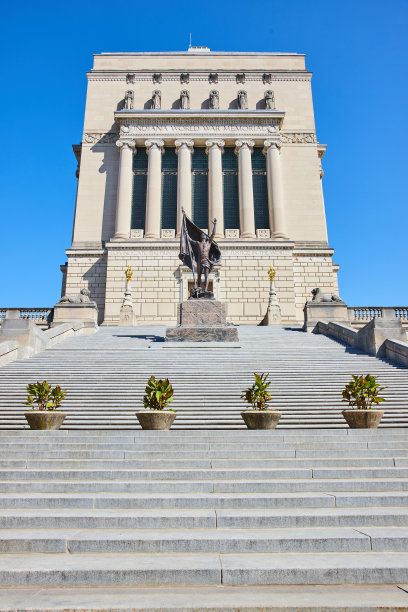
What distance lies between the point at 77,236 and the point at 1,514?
3334cm

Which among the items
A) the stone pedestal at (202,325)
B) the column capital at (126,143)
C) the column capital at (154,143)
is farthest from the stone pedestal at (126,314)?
the column capital at (154,143)

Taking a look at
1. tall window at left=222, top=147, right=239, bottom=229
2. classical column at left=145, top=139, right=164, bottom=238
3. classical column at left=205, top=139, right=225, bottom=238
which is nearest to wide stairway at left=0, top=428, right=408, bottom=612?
classical column at left=145, top=139, right=164, bottom=238

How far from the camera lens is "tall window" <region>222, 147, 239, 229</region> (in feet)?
124

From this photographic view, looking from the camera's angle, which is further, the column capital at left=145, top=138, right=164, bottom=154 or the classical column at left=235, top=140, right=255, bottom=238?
the column capital at left=145, top=138, right=164, bottom=154

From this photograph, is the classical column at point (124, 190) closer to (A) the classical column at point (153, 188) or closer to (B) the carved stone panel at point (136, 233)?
(B) the carved stone panel at point (136, 233)

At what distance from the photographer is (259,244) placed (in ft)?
117

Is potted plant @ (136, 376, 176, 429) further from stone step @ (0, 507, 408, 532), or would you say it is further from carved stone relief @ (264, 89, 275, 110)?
carved stone relief @ (264, 89, 275, 110)

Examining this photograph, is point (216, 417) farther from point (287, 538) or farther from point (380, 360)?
point (380, 360)

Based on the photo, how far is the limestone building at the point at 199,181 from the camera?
35344 mm

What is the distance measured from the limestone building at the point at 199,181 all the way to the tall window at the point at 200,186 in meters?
0.08

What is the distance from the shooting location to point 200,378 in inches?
578

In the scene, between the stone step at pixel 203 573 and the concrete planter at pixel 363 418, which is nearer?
the stone step at pixel 203 573

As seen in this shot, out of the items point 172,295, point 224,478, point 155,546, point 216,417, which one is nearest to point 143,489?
point 224,478

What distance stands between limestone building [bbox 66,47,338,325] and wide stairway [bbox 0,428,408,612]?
84.5ft
